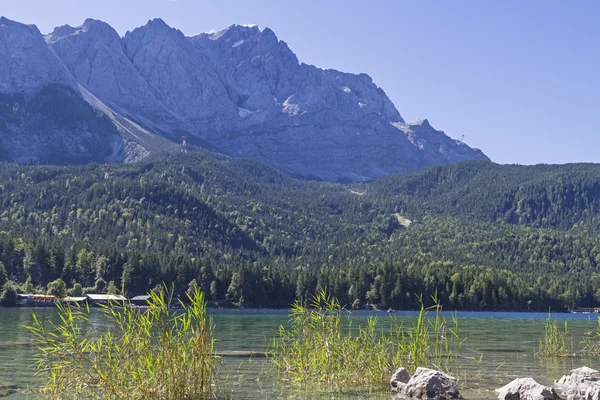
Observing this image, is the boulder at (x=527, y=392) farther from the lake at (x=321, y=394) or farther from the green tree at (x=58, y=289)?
the green tree at (x=58, y=289)

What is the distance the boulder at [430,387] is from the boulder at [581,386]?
4.84m

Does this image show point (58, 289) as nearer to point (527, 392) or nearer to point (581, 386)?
point (527, 392)

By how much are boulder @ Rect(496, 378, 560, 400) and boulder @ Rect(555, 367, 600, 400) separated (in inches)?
44.1

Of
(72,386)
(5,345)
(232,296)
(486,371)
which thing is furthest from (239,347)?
(232,296)

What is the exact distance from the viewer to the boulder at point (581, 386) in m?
30.9

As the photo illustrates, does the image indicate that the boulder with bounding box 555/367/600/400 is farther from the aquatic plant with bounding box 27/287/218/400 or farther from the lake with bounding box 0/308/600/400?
the aquatic plant with bounding box 27/287/218/400

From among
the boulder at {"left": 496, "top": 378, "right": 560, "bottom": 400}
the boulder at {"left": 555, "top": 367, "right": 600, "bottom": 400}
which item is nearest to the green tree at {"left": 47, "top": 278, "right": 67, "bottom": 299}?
the boulder at {"left": 555, "top": 367, "right": 600, "bottom": 400}

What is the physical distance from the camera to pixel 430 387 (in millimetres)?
32531

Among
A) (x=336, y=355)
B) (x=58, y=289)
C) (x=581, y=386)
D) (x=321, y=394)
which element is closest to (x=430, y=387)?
(x=321, y=394)

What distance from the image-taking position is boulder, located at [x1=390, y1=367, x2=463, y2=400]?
32.5m

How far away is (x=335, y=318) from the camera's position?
3578 centimetres

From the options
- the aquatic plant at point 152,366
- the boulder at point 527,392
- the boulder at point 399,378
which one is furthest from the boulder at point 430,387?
the aquatic plant at point 152,366

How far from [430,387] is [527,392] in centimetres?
422

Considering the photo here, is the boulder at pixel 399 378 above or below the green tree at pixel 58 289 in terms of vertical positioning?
below
